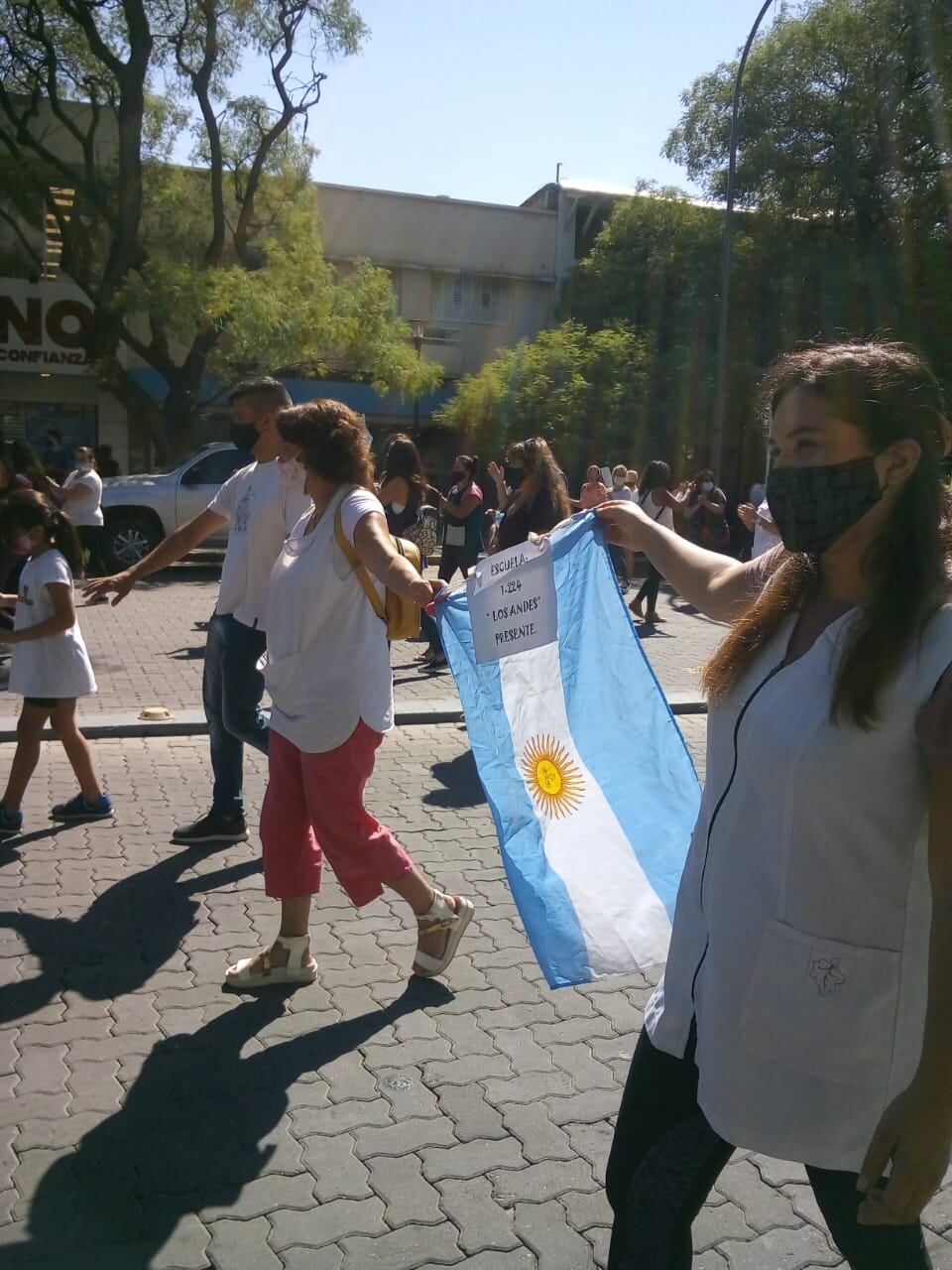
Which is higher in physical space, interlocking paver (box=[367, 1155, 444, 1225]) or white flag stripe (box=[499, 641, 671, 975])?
white flag stripe (box=[499, 641, 671, 975])

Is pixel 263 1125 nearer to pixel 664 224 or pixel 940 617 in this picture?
pixel 940 617

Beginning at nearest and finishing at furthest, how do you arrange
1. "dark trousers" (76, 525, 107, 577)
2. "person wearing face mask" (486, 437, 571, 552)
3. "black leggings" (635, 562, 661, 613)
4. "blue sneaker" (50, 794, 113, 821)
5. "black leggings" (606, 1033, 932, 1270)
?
"black leggings" (606, 1033, 932, 1270), "blue sneaker" (50, 794, 113, 821), "person wearing face mask" (486, 437, 571, 552), "black leggings" (635, 562, 661, 613), "dark trousers" (76, 525, 107, 577)

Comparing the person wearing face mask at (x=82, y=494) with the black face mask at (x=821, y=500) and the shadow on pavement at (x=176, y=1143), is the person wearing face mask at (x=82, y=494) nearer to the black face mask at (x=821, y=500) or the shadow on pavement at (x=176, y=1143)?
the shadow on pavement at (x=176, y=1143)

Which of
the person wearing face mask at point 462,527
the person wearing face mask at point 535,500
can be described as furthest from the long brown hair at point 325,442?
the person wearing face mask at point 462,527

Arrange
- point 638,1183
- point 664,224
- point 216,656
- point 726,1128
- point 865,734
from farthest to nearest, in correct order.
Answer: point 664,224, point 216,656, point 638,1183, point 726,1128, point 865,734

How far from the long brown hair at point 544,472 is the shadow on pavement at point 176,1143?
4.23m

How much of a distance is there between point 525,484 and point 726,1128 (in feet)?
19.9

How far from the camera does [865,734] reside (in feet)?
5.74

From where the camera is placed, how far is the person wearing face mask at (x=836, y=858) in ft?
5.67

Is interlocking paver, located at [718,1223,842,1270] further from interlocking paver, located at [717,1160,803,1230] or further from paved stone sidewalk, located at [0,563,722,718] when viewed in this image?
paved stone sidewalk, located at [0,563,722,718]

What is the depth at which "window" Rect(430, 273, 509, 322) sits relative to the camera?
3303 cm

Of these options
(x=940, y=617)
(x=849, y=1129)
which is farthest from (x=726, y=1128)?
(x=940, y=617)

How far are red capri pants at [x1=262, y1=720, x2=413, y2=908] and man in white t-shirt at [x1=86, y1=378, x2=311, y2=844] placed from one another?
3.69 ft

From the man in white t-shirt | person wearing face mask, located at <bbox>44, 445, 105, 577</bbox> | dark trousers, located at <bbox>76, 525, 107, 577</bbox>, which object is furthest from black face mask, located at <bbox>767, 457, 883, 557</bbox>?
dark trousers, located at <bbox>76, 525, 107, 577</bbox>
